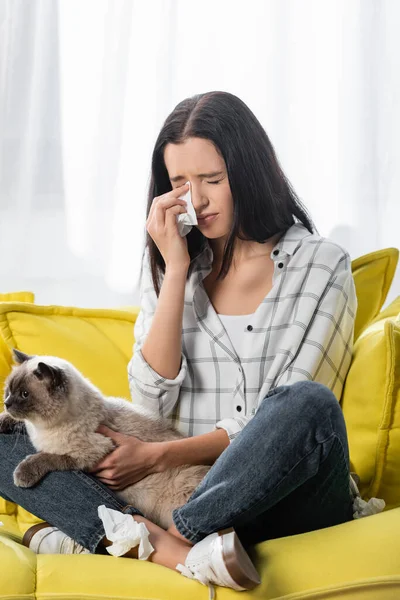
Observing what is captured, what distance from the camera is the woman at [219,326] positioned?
1.59m

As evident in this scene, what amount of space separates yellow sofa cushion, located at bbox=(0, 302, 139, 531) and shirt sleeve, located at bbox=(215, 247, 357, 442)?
1.66 feet

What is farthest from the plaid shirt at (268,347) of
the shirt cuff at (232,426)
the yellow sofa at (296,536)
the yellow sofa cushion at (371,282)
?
the yellow sofa cushion at (371,282)

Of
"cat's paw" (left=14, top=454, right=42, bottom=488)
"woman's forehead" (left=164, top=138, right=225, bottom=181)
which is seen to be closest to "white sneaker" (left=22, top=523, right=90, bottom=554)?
"cat's paw" (left=14, top=454, right=42, bottom=488)

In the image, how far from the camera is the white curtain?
3016 millimetres

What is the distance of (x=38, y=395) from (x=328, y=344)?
2.28ft

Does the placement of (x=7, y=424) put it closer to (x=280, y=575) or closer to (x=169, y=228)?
(x=169, y=228)

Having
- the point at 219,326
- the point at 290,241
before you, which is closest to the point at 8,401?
the point at 219,326

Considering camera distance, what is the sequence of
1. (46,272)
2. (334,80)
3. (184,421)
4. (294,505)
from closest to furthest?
1. (294,505)
2. (184,421)
3. (334,80)
4. (46,272)

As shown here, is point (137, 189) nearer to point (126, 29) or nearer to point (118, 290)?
point (118, 290)

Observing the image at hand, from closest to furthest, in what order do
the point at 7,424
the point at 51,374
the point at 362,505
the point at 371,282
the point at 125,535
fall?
the point at 125,535 < the point at 362,505 < the point at 51,374 < the point at 7,424 < the point at 371,282

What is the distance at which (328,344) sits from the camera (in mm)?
1842

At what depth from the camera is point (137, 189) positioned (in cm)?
313

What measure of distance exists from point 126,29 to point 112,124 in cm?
38

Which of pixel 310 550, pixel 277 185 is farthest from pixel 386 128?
pixel 310 550
